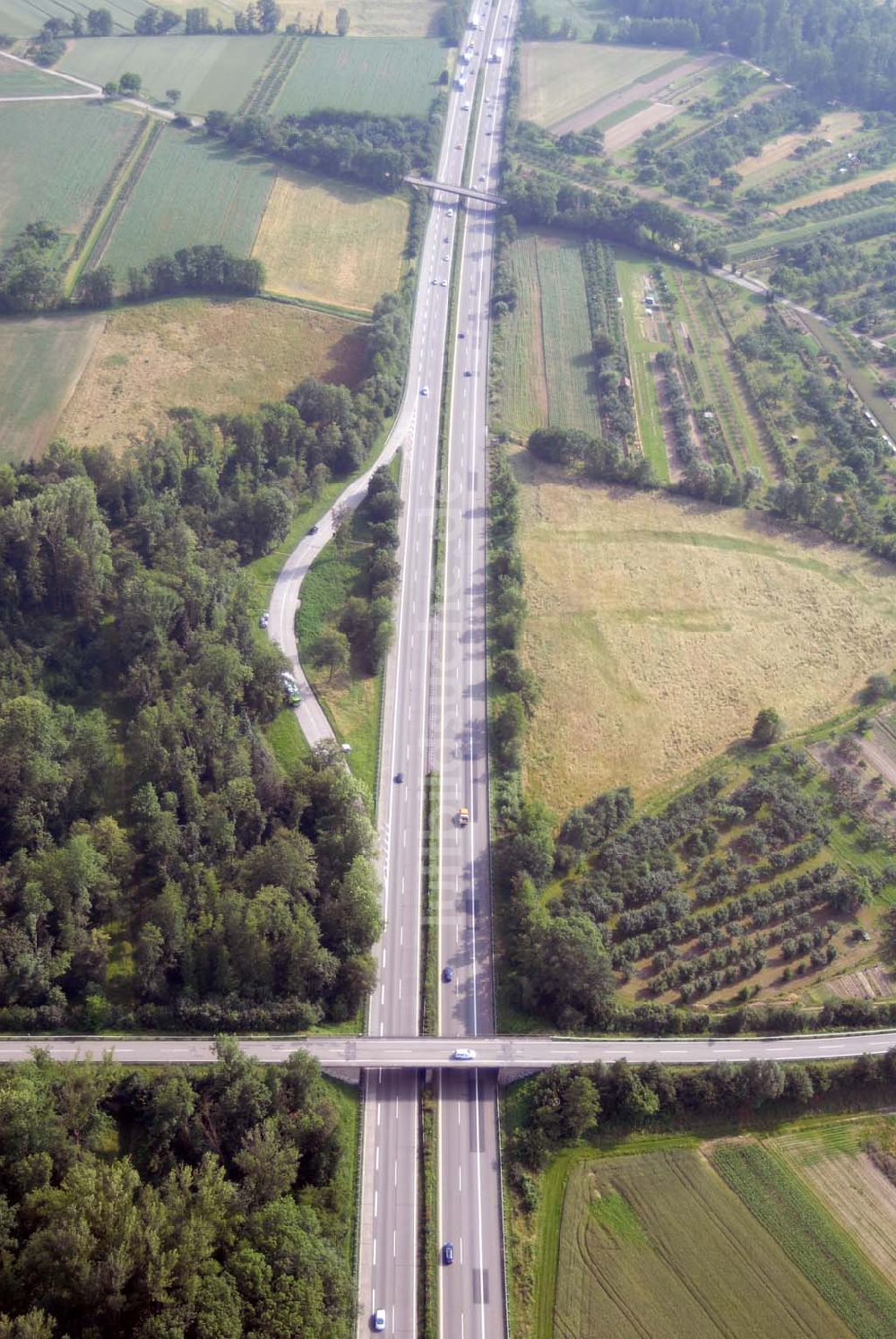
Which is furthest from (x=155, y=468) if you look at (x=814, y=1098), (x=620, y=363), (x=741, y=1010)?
(x=814, y=1098)

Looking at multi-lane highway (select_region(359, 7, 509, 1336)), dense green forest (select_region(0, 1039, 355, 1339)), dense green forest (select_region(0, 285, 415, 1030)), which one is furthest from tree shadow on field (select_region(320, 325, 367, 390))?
dense green forest (select_region(0, 1039, 355, 1339))

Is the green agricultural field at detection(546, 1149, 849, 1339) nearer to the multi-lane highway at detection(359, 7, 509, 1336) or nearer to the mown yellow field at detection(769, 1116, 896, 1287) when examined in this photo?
the mown yellow field at detection(769, 1116, 896, 1287)

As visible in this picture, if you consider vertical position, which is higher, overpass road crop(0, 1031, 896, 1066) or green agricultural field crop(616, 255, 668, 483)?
green agricultural field crop(616, 255, 668, 483)

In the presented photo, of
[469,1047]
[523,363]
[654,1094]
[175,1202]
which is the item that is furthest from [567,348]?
[175,1202]

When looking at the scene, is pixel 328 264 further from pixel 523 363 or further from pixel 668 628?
pixel 668 628

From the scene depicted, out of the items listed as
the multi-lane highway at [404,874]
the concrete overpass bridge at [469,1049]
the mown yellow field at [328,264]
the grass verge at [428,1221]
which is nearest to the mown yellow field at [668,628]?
the multi-lane highway at [404,874]

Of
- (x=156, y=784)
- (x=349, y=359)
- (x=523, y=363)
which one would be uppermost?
(x=523, y=363)

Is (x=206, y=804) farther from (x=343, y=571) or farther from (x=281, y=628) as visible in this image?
(x=343, y=571)
